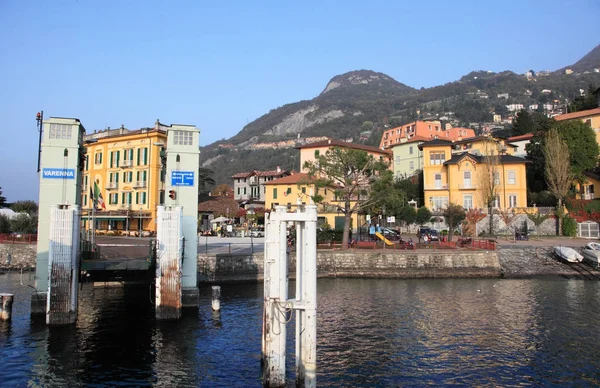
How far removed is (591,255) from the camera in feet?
123

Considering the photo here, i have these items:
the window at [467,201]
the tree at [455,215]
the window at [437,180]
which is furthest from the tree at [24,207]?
the window at [467,201]

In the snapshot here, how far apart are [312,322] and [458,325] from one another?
1250 cm

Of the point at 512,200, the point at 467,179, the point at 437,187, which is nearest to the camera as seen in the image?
the point at 512,200

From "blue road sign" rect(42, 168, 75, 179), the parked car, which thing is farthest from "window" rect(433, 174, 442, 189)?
"blue road sign" rect(42, 168, 75, 179)

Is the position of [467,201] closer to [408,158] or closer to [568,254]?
[408,158]

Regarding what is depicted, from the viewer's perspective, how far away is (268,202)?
2729 inches

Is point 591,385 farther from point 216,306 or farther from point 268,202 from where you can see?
point 268,202

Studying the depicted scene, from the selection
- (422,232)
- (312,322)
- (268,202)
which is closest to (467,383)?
(312,322)

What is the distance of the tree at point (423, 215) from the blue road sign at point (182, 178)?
41.2m

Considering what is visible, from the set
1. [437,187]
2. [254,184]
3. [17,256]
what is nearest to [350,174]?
[437,187]

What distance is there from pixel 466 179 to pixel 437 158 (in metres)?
5.88

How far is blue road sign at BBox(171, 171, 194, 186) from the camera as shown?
80.9ft

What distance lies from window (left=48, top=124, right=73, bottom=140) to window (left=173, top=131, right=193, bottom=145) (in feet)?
18.4

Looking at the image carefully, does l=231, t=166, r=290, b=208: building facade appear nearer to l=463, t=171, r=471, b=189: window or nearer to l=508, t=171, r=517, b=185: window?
l=463, t=171, r=471, b=189: window
